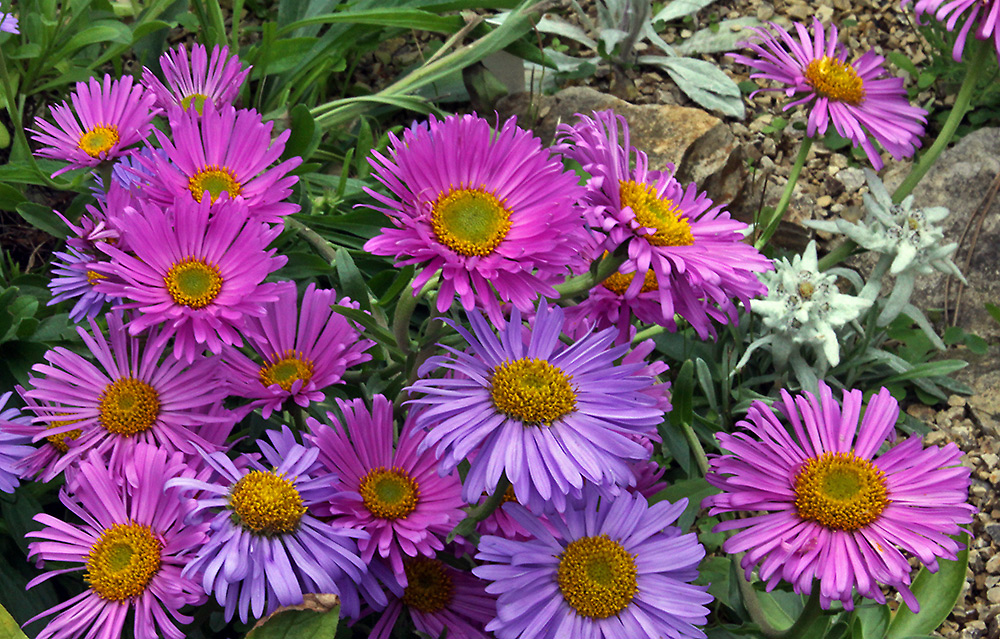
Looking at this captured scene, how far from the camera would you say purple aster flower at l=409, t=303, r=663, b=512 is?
1183 mm

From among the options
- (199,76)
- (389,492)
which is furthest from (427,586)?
(199,76)

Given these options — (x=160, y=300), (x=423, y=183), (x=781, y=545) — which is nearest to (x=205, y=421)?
(x=160, y=300)

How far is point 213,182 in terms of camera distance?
147 centimetres

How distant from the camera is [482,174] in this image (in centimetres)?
127

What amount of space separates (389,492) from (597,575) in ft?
1.08

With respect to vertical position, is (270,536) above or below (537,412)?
below

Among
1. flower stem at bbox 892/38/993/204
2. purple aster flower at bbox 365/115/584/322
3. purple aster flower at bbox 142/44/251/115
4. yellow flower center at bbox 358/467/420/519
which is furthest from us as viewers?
flower stem at bbox 892/38/993/204

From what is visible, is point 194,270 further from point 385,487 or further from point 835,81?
point 835,81

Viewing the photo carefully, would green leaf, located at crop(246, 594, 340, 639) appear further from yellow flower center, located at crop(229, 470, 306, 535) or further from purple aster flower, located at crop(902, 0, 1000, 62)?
purple aster flower, located at crop(902, 0, 1000, 62)

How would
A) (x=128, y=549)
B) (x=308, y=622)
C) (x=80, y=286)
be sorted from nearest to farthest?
(x=308, y=622) → (x=128, y=549) → (x=80, y=286)

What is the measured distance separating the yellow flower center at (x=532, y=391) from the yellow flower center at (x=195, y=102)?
747 mm

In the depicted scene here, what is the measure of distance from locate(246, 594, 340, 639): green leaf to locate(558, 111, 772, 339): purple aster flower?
57cm

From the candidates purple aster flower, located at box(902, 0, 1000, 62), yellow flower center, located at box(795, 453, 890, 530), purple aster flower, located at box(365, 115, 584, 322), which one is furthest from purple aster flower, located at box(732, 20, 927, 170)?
purple aster flower, located at box(365, 115, 584, 322)

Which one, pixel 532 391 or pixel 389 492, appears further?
pixel 389 492
